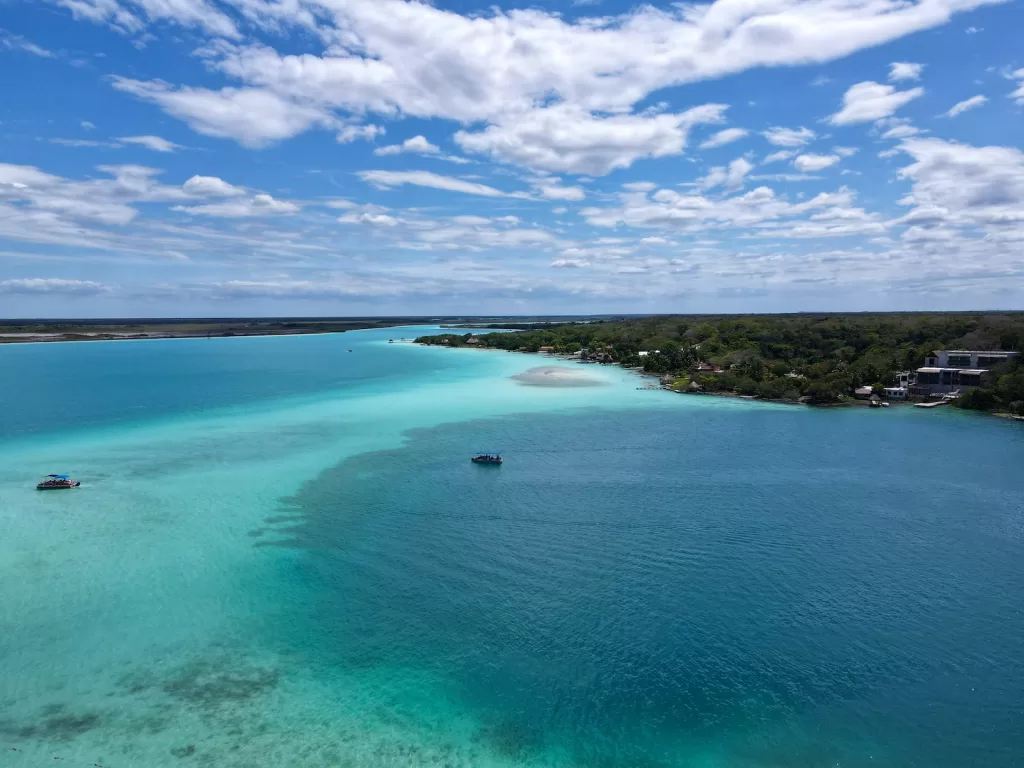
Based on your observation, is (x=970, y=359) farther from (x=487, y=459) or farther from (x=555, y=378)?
(x=487, y=459)

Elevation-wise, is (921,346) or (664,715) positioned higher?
(921,346)

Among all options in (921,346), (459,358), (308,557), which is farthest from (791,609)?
(459,358)

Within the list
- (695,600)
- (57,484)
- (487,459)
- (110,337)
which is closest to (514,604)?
(695,600)

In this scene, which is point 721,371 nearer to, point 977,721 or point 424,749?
point 977,721

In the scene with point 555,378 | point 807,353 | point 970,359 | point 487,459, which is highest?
point 970,359

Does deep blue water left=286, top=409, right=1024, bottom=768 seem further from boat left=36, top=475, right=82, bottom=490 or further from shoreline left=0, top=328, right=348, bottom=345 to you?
shoreline left=0, top=328, right=348, bottom=345
